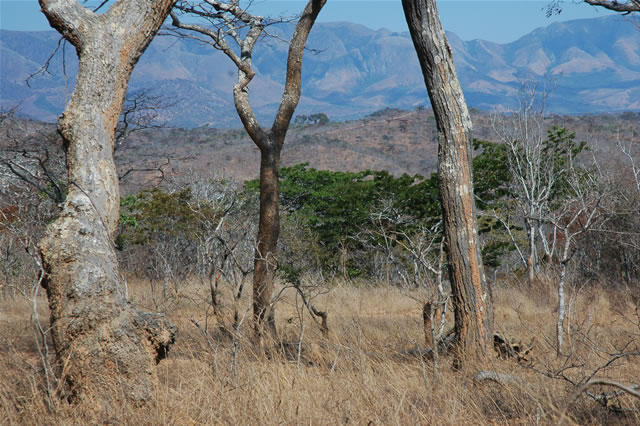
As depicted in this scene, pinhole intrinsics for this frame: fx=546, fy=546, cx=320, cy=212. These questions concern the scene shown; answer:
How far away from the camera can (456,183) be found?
4.31m

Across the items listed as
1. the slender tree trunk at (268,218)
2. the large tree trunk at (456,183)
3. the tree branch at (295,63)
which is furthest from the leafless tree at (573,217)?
the tree branch at (295,63)

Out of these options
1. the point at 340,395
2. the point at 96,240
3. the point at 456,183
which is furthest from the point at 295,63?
the point at 340,395

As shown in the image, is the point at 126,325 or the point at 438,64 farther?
the point at 438,64

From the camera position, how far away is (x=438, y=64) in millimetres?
4410

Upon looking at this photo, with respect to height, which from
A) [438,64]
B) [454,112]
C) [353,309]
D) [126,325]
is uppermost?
[438,64]

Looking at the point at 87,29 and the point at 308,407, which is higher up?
the point at 87,29

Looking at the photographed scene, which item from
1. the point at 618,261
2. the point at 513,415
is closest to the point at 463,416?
the point at 513,415

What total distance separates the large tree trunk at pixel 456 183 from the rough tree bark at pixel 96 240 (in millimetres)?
2080

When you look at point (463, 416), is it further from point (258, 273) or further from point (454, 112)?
point (258, 273)

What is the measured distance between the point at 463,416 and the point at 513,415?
294mm

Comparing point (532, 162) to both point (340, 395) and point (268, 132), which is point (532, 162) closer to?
point (268, 132)

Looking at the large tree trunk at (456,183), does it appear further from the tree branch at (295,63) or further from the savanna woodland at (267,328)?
the tree branch at (295,63)

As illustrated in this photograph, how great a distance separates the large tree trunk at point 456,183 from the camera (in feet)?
13.7

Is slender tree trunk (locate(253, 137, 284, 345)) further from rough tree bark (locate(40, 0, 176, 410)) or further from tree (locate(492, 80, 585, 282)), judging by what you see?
tree (locate(492, 80, 585, 282))
